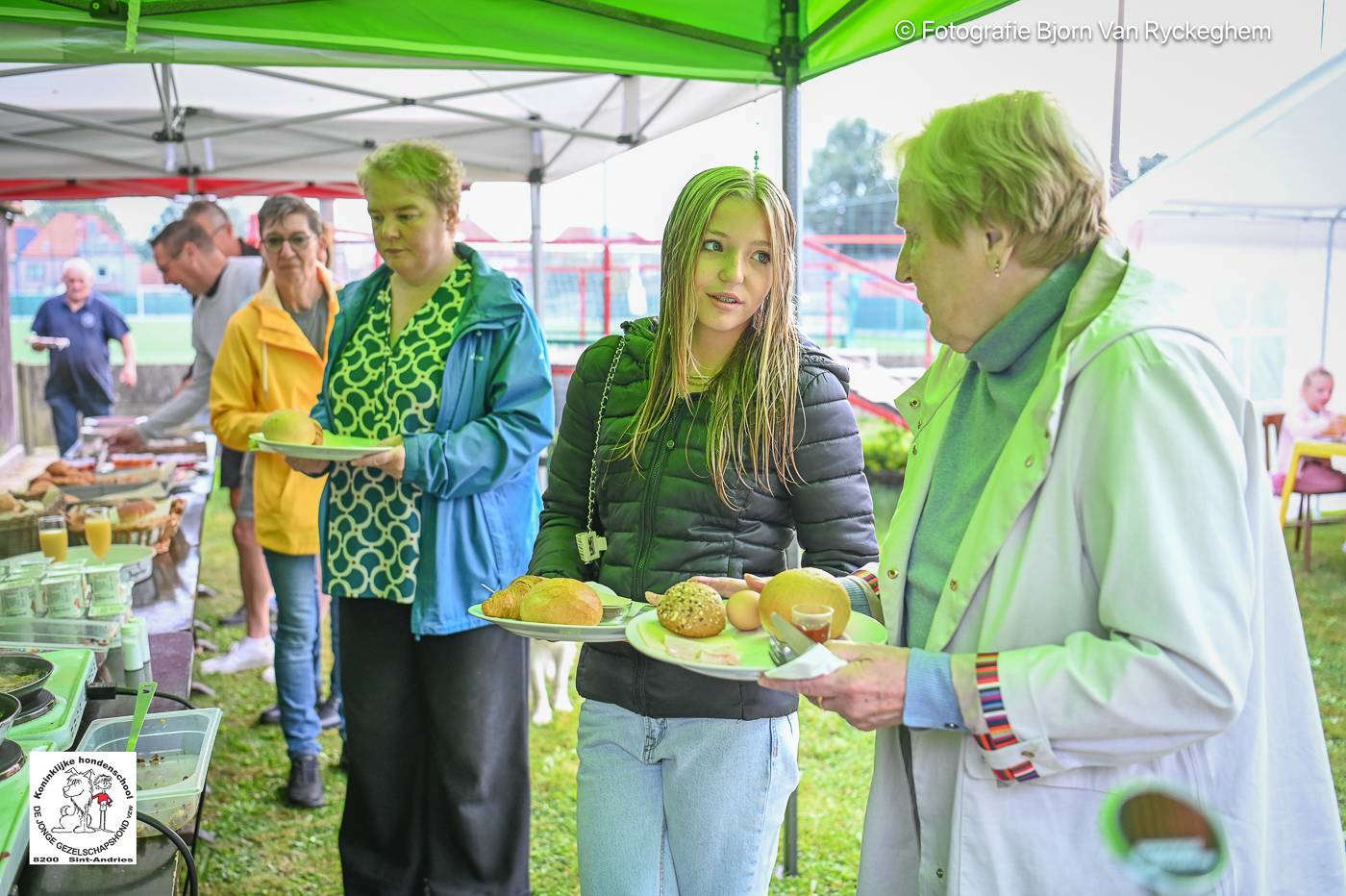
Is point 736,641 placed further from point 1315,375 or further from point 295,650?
point 1315,375

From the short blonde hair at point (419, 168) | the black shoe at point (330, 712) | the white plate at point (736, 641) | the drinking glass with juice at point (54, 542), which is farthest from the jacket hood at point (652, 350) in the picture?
the black shoe at point (330, 712)

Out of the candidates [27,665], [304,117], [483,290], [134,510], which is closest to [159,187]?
[304,117]

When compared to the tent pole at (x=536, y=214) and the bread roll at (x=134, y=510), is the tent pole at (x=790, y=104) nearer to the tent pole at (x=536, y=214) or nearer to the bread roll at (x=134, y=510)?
the bread roll at (x=134, y=510)

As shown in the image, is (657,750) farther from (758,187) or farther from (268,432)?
(268,432)

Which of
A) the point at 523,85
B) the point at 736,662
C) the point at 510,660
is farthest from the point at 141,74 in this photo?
the point at 736,662

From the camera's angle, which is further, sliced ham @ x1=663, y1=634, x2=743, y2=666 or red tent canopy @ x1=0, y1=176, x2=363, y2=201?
red tent canopy @ x1=0, y1=176, x2=363, y2=201

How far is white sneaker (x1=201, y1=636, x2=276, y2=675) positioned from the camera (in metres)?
5.35

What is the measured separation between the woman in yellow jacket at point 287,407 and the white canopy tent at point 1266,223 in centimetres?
279

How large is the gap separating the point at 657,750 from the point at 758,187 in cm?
104

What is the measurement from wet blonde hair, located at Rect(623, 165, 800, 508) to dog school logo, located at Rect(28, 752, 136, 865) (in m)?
1.01

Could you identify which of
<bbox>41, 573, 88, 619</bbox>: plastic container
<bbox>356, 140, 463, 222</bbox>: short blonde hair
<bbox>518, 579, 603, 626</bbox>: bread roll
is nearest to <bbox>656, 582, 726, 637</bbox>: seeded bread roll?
<bbox>518, 579, 603, 626</bbox>: bread roll

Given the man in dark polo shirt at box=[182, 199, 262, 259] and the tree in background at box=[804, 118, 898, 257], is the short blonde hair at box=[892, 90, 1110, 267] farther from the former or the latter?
the tree in background at box=[804, 118, 898, 257]

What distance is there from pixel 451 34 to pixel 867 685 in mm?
2417

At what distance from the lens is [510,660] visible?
9.61 ft
